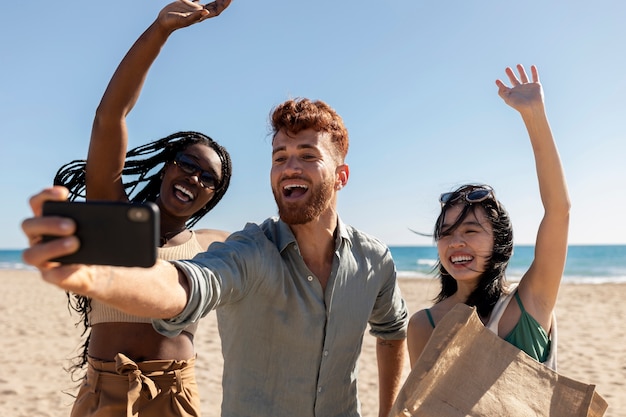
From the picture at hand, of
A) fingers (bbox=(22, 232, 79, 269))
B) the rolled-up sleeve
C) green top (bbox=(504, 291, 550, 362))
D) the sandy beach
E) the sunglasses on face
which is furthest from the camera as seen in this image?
the sandy beach

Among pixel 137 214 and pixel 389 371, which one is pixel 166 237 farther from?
pixel 137 214

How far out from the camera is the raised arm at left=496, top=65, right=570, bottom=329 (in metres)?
2.40

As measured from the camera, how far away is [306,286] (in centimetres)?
256

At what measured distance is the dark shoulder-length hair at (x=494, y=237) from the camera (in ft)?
8.66

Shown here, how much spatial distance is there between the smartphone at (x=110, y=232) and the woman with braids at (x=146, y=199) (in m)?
1.52

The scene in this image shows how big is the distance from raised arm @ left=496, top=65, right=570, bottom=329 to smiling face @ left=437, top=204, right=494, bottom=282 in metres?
0.23

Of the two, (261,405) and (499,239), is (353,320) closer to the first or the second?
(261,405)

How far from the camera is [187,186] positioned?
333cm

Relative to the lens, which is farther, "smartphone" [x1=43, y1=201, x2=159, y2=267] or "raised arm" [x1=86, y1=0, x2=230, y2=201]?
"raised arm" [x1=86, y1=0, x2=230, y2=201]

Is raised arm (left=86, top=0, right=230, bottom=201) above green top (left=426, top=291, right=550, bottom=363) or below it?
above

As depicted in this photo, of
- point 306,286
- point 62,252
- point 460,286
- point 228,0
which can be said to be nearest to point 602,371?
point 460,286

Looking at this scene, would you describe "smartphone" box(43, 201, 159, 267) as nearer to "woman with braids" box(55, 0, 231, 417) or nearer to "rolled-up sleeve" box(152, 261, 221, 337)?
"rolled-up sleeve" box(152, 261, 221, 337)

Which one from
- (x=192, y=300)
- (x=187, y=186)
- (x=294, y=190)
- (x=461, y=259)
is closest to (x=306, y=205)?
(x=294, y=190)

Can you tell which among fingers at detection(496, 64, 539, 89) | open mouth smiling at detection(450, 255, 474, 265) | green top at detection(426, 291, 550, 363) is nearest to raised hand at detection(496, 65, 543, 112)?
fingers at detection(496, 64, 539, 89)
